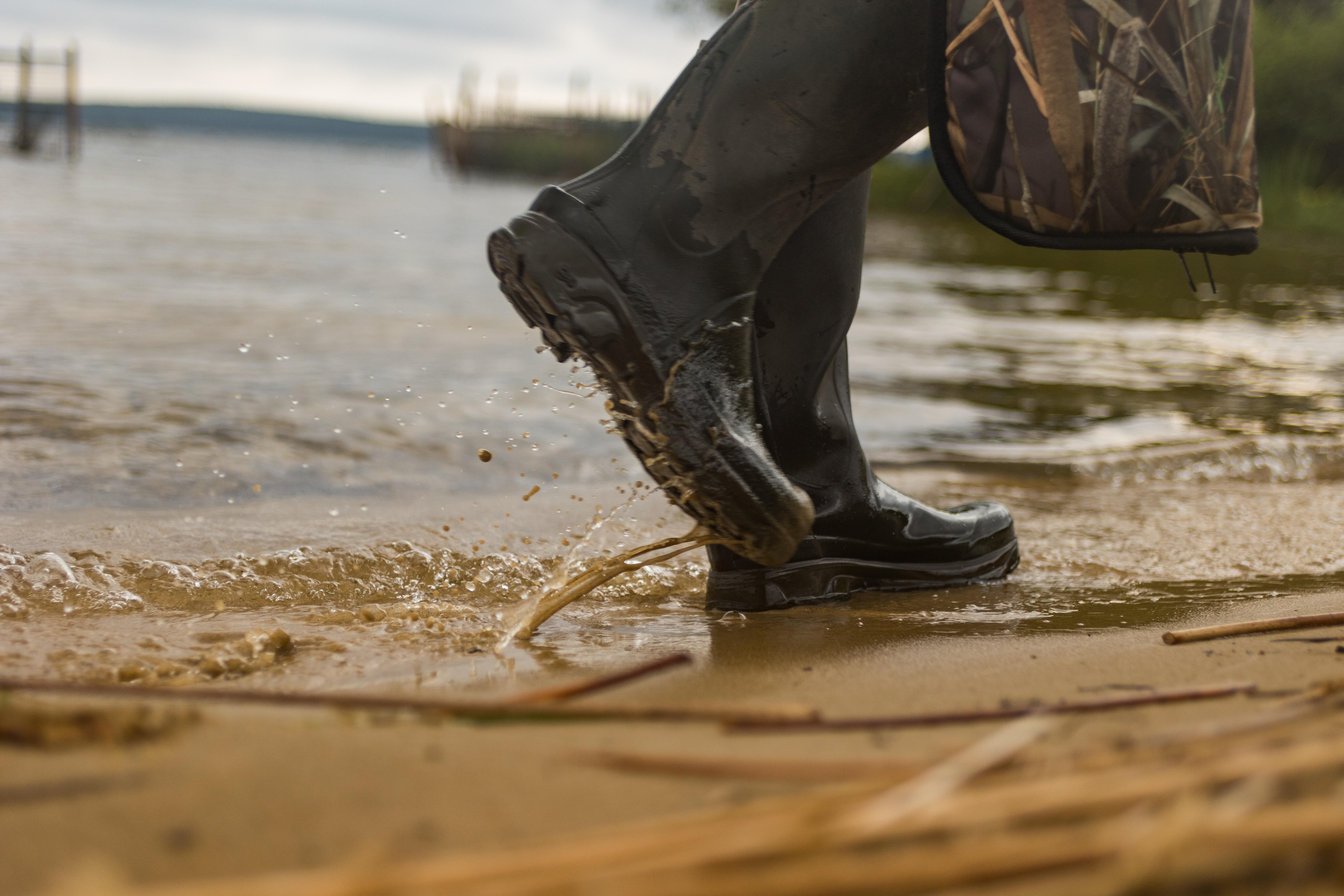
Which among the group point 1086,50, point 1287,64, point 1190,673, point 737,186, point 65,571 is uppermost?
point 1287,64

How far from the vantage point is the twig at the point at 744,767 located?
60cm

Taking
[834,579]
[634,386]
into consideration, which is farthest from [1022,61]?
[834,579]

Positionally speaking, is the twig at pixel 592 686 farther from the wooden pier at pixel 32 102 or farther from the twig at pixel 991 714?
the wooden pier at pixel 32 102

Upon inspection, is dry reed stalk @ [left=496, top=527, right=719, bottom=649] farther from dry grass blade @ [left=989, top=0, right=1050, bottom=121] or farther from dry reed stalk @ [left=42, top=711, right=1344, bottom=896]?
dry reed stalk @ [left=42, top=711, right=1344, bottom=896]

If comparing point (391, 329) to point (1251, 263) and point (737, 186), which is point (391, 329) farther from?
point (1251, 263)

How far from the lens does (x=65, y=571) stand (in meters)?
1.39

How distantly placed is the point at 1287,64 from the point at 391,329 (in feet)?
Result: 67.0

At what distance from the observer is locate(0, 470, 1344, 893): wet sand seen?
0.55 m

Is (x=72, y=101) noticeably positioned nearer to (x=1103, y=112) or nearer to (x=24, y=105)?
(x=24, y=105)

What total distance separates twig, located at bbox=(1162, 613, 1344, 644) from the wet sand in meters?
0.01

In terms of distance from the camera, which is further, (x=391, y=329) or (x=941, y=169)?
(x=391, y=329)

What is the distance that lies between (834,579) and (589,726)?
828 mm

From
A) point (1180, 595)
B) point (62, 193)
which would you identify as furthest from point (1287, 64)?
point (1180, 595)

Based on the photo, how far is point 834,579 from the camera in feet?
4.88
